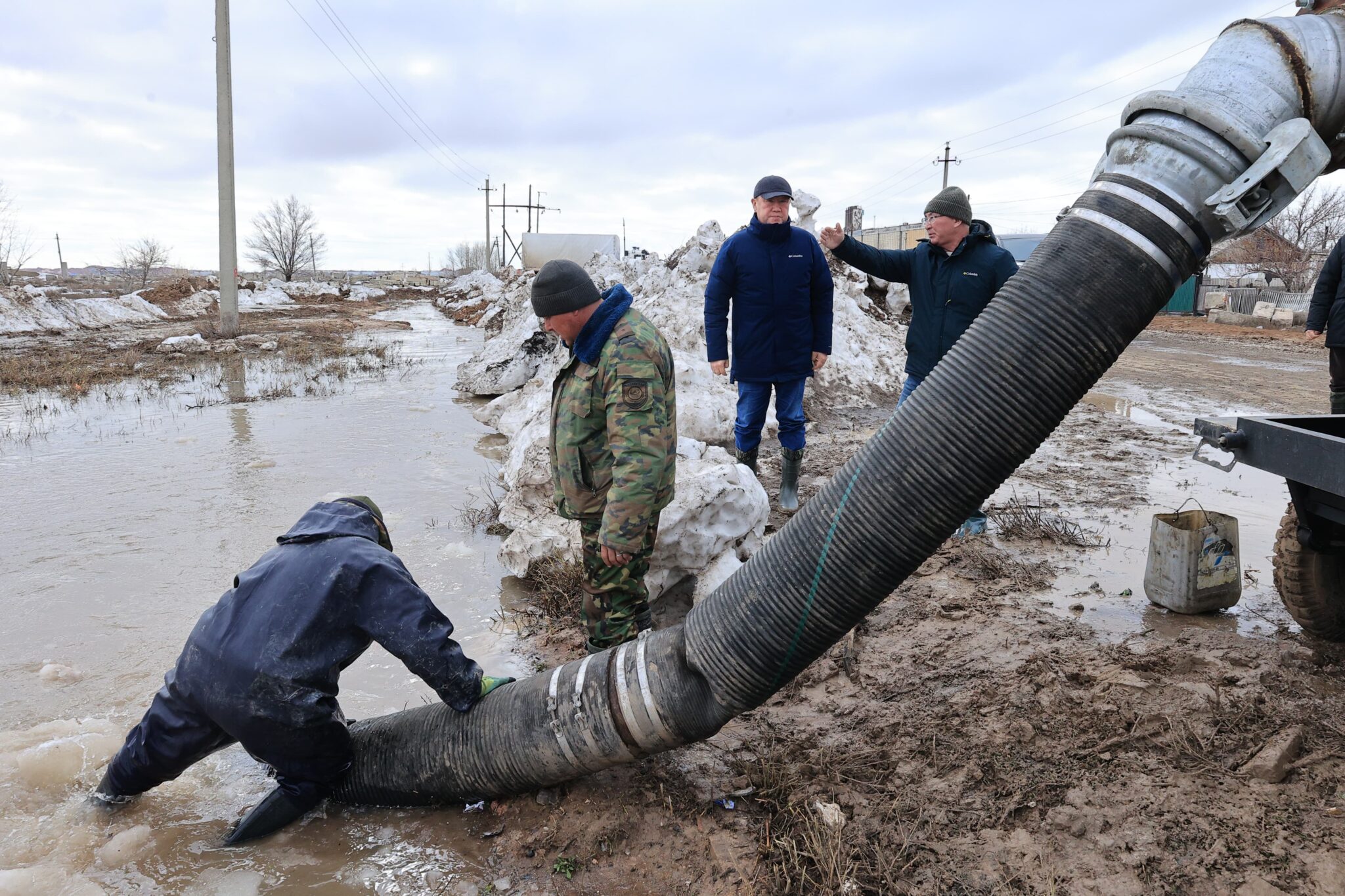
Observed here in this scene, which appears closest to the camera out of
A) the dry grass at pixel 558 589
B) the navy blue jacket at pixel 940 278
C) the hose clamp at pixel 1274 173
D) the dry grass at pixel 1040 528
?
the hose clamp at pixel 1274 173

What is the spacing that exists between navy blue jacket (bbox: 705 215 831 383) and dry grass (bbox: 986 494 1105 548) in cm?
145

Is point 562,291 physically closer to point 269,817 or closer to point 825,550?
point 825,550

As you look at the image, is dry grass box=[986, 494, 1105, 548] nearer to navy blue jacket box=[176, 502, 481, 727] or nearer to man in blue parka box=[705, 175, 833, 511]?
man in blue parka box=[705, 175, 833, 511]

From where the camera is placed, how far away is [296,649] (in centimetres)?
243

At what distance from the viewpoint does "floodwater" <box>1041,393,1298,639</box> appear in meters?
3.59

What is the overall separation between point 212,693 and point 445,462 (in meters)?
5.03

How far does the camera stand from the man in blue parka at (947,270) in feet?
14.3

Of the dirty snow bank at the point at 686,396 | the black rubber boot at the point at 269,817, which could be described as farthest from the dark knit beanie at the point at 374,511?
the dirty snow bank at the point at 686,396

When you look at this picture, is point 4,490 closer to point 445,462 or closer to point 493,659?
point 445,462

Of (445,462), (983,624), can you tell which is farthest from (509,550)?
(445,462)

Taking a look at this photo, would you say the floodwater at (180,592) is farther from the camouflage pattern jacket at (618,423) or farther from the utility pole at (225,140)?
the utility pole at (225,140)

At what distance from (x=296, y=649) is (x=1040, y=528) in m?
3.95

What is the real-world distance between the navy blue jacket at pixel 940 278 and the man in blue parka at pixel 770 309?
0.35 metres

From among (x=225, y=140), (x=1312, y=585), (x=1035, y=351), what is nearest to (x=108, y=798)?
(x=1035, y=351)
